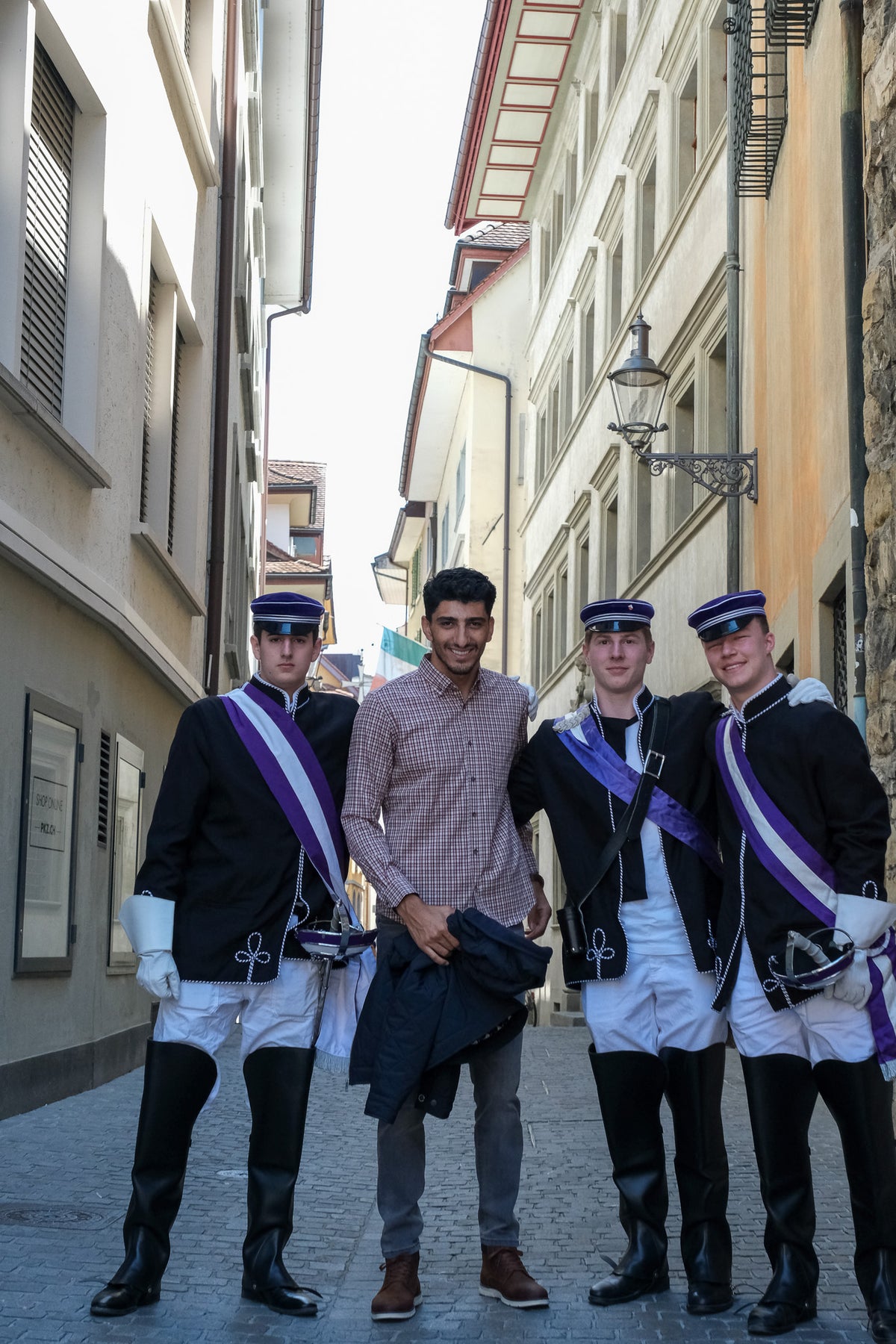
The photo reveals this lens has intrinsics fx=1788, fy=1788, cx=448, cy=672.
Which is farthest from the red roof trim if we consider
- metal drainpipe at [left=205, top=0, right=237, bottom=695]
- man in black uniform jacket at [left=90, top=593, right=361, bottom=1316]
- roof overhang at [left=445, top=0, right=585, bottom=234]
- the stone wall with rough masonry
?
man in black uniform jacket at [left=90, top=593, right=361, bottom=1316]

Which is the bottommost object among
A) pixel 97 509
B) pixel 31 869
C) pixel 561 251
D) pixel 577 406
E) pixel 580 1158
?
pixel 580 1158

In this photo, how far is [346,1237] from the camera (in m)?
5.89

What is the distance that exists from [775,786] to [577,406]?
2036 cm

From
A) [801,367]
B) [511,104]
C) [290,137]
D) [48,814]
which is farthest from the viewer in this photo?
[290,137]

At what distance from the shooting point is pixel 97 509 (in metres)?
11.2

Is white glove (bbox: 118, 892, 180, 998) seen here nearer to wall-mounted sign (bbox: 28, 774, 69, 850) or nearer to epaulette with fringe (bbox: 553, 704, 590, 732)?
epaulette with fringe (bbox: 553, 704, 590, 732)

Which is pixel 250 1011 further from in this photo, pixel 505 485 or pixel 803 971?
pixel 505 485

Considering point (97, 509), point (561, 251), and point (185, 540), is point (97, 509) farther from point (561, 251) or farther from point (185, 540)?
point (561, 251)

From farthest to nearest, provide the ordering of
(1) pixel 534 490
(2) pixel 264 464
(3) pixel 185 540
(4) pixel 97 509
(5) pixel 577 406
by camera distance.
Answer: (2) pixel 264 464, (1) pixel 534 490, (5) pixel 577 406, (3) pixel 185 540, (4) pixel 97 509

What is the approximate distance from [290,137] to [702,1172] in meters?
25.9

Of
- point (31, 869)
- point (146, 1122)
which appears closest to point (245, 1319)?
point (146, 1122)

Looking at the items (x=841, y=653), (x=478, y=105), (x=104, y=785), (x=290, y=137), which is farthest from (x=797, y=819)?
(x=290, y=137)

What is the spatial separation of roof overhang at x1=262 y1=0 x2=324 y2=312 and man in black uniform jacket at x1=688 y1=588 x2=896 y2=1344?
22.6 m

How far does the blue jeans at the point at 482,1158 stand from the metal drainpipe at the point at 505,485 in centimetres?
2897
